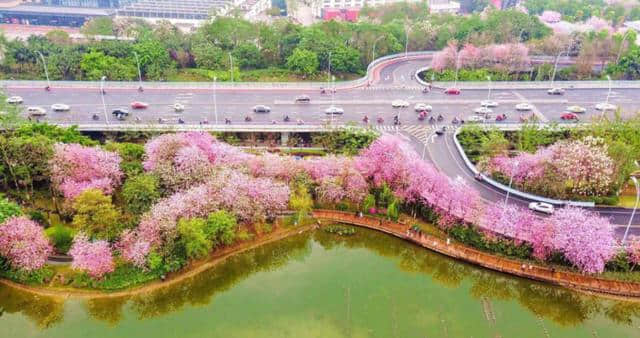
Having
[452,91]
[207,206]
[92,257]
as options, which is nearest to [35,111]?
[92,257]

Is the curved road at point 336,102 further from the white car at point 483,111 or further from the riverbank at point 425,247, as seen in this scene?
the riverbank at point 425,247

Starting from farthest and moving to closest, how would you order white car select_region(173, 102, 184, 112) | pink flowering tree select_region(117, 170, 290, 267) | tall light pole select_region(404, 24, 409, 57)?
tall light pole select_region(404, 24, 409, 57) → white car select_region(173, 102, 184, 112) → pink flowering tree select_region(117, 170, 290, 267)

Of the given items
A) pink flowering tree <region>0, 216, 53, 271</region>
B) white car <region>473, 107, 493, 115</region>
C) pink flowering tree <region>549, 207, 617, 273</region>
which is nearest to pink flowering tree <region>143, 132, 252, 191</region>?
pink flowering tree <region>0, 216, 53, 271</region>

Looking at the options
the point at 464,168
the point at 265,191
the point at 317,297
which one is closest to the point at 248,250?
the point at 265,191

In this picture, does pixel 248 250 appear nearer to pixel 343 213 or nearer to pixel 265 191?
pixel 265 191

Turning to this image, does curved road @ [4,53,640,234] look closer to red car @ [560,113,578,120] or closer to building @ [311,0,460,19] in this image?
red car @ [560,113,578,120]

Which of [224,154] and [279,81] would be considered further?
[279,81]

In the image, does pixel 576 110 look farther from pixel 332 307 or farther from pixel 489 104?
pixel 332 307
